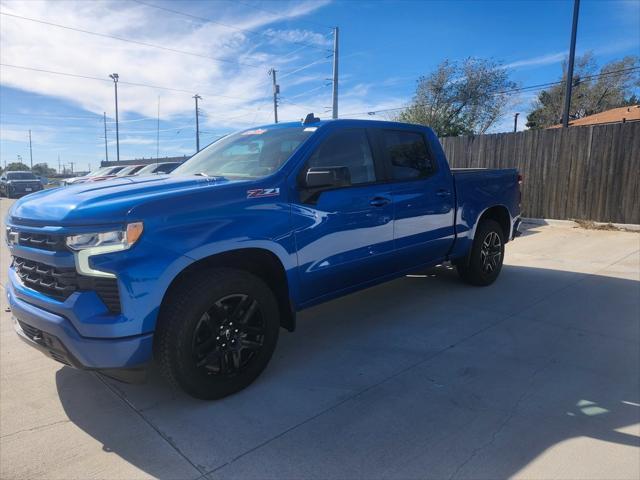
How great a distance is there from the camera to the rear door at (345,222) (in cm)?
337

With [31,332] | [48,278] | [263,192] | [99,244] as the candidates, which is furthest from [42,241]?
[263,192]

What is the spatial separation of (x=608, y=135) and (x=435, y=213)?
25.4 feet

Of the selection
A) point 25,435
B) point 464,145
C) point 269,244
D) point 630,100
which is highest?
point 630,100

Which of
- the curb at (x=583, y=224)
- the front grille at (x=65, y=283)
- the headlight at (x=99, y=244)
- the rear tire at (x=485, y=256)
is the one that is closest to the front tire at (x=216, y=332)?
the front grille at (x=65, y=283)

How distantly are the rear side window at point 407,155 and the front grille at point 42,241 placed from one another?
9.33ft

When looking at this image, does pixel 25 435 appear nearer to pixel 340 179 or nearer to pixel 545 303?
pixel 340 179

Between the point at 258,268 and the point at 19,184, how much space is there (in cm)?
3034

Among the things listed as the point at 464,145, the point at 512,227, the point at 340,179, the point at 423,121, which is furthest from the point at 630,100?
the point at 340,179

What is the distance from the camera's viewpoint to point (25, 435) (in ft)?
8.82

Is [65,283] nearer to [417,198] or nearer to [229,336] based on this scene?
[229,336]

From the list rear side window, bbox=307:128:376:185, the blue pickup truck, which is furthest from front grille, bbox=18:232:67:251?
rear side window, bbox=307:128:376:185

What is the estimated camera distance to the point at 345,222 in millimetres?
3617

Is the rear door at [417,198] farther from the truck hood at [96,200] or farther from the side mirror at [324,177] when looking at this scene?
the truck hood at [96,200]

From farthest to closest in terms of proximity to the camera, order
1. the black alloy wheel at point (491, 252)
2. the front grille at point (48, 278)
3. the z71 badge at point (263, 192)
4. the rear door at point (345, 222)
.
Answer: the black alloy wheel at point (491, 252) < the rear door at point (345, 222) < the z71 badge at point (263, 192) < the front grille at point (48, 278)
